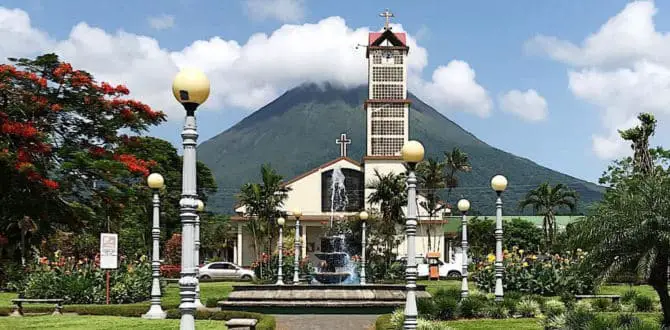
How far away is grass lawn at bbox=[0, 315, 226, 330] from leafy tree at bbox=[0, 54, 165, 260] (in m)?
7.53

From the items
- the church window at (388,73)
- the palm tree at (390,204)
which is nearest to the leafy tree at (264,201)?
the palm tree at (390,204)

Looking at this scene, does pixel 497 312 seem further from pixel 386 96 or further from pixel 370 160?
pixel 386 96

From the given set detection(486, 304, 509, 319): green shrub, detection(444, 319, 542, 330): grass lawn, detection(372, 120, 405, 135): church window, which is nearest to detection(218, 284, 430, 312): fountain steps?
detection(486, 304, 509, 319): green shrub

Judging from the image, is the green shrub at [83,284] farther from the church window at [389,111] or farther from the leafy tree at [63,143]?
the church window at [389,111]

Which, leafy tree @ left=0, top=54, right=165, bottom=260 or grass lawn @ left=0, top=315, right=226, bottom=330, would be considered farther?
leafy tree @ left=0, top=54, right=165, bottom=260

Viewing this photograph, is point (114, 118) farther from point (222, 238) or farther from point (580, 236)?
point (222, 238)

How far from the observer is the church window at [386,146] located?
62344 mm

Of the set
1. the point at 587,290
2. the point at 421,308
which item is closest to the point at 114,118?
the point at 421,308

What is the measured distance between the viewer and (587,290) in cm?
2323

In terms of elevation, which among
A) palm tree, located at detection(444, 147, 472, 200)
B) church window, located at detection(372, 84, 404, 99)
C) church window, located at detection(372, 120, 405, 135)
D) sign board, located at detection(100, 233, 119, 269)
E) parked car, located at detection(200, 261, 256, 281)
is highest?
church window, located at detection(372, 84, 404, 99)

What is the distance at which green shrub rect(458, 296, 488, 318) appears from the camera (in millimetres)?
17094

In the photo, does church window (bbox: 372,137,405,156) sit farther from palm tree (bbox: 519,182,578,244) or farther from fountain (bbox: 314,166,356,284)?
fountain (bbox: 314,166,356,284)

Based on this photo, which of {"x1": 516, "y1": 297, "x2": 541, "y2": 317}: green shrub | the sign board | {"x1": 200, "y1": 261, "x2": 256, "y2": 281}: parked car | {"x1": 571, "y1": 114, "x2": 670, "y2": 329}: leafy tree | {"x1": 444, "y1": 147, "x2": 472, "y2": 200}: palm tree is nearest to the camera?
{"x1": 571, "y1": 114, "x2": 670, "y2": 329}: leafy tree

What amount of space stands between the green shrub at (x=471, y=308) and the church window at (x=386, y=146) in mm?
45021
